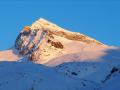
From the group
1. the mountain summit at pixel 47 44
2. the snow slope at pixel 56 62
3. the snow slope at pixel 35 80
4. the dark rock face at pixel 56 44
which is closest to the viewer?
the snow slope at pixel 35 80

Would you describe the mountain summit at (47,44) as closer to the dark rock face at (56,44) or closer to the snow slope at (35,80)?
the dark rock face at (56,44)

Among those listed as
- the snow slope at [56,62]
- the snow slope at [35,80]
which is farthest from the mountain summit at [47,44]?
the snow slope at [35,80]

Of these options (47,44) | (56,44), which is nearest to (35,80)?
(47,44)

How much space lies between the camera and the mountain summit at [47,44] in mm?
105669

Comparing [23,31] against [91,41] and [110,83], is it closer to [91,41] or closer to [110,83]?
A: [91,41]

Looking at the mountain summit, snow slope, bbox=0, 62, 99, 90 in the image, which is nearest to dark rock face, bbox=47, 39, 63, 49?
the mountain summit

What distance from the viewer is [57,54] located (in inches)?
4163

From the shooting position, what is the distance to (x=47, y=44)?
109 m

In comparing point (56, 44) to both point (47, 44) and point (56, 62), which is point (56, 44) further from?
point (56, 62)

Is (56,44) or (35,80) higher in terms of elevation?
(56,44)

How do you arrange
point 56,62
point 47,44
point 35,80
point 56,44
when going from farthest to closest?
point 56,44 → point 47,44 → point 56,62 → point 35,80

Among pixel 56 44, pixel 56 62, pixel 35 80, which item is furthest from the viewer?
pixel 56 44

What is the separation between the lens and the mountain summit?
4160 inches

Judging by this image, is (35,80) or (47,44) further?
(47,44)
